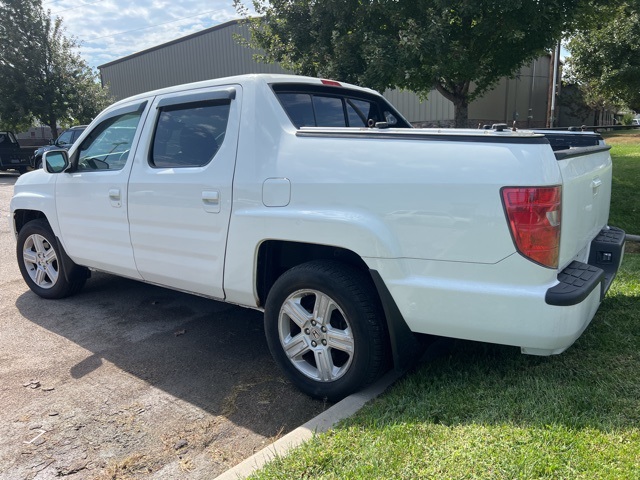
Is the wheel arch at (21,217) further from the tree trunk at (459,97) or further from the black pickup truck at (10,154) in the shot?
the black pickup truck at (10,154)

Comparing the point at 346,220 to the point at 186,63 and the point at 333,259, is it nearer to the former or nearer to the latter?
the point at 333,259

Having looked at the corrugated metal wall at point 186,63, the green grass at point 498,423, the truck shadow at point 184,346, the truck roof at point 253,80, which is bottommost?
the truck shadow at point 184,346

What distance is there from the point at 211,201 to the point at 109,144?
1.67m

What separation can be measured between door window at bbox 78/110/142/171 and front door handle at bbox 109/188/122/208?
8.2 inches

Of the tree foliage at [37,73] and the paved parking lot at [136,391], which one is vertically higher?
the tree foliage at [37,73]

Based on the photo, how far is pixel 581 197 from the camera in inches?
116

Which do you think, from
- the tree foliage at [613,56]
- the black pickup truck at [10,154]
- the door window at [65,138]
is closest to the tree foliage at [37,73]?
the black pickup truck at [10,154]

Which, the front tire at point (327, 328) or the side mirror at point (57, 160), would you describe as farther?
the side mirror at point (57, 160)

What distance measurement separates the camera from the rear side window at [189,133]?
375cm

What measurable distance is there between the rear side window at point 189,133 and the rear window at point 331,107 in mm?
451

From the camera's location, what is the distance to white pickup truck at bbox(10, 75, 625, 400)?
2.59 meters

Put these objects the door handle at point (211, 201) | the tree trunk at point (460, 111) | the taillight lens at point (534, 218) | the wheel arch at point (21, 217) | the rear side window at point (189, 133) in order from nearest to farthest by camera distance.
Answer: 1. the taillight lens at point (534, 218)
2. the door handle at point (211, 201)
3. the rear side window at point (189, 133)
4. the wheel arch at point (21, 217)
5. the tree trunk at point (460, 111)

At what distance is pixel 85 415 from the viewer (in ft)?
10.8

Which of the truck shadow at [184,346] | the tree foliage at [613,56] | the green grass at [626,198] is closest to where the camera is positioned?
the truck shadow at [184,346]
